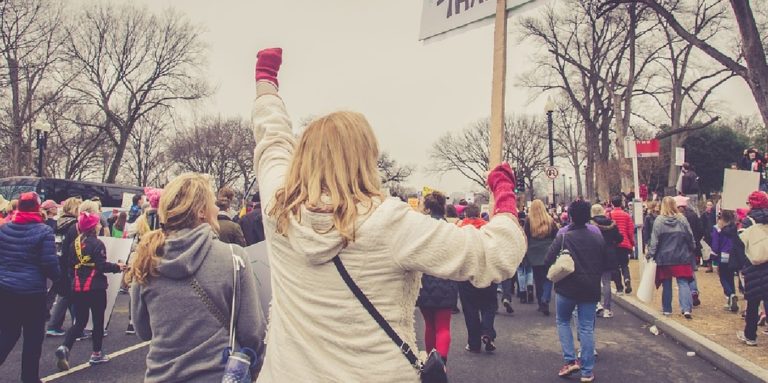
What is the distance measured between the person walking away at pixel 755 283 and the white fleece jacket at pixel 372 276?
266 inches

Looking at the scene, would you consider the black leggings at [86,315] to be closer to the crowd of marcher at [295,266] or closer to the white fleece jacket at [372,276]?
the crowd of marcher at [295,266]

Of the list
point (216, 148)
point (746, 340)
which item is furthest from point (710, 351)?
point (216, 148)

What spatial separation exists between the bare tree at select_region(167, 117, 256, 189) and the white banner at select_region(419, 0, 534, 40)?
150 ft

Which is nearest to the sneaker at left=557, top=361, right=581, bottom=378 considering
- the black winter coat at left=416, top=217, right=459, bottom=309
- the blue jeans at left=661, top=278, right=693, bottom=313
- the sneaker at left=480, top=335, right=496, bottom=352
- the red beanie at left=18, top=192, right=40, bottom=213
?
the sneaker at left=480, top=335, right=496, bottom=352

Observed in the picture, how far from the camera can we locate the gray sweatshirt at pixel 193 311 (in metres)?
2.70

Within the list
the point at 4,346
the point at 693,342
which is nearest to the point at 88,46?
the point at 4,346

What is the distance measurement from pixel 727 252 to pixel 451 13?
9.93m

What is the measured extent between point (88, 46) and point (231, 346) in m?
34.8

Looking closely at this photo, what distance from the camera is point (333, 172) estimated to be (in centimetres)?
177

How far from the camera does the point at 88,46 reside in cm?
3266

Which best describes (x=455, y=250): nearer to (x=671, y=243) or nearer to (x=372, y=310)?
(x=372, y=310)

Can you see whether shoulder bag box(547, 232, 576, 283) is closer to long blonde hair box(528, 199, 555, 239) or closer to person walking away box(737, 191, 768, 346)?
person walking away box(737, 191, 768, 346)

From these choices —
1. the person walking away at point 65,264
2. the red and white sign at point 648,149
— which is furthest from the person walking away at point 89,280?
the red and white sign at point 648,149

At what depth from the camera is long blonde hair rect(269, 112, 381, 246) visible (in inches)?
67.6
